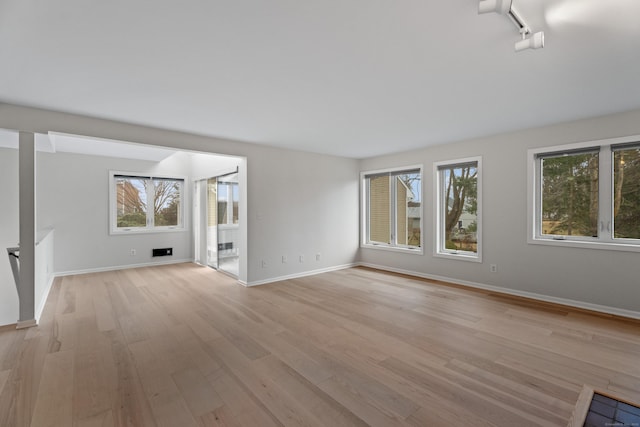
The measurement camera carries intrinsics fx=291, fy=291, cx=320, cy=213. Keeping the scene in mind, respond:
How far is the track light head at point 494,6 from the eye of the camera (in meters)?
1.53

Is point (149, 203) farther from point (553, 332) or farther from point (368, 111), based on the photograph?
point (553, 332)

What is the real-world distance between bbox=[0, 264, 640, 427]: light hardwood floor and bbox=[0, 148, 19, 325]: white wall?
719 millimetres

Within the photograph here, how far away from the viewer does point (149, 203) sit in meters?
6.84

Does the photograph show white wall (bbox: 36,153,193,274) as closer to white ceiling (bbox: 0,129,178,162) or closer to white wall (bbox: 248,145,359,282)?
white ceiling (bbox: 0,129,178,162)

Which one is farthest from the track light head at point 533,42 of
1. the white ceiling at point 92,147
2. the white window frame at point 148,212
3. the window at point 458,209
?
the white window frame at point 148,212

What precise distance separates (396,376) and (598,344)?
6.93 ft

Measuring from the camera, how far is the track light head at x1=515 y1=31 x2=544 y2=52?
183cm

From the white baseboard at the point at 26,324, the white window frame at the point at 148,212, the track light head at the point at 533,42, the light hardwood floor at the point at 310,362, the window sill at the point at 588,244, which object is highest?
the track light head at the point at 533,42

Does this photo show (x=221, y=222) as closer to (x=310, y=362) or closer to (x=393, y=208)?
(x=393, y=208)

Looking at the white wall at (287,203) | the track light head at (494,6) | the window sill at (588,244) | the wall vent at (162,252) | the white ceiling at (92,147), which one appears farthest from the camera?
the wall vent at (162,252)

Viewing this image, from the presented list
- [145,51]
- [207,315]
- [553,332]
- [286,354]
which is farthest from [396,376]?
[145,51]

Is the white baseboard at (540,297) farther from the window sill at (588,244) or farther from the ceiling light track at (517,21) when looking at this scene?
the ceiling light track at (517,21)

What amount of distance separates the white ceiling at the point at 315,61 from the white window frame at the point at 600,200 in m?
0.43

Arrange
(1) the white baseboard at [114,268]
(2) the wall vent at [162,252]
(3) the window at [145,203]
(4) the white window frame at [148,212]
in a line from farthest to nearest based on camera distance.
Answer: (2) the wall vent at [162,252] < (3) the window at [145,203] < (4) the white window frame at [148,212] < (1) the white baseboard at [114,268]
